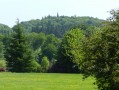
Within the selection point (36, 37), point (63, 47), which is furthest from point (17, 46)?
point (36, 37)

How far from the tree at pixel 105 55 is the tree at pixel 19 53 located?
47.6 meters

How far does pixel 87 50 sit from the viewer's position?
14.4 meters

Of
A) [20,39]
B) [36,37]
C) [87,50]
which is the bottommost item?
[36,37]

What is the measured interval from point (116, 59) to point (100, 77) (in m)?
1.04

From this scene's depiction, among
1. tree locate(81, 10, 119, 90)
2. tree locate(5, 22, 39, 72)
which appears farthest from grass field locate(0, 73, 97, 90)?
tree locate(5, 22, 39, 72)

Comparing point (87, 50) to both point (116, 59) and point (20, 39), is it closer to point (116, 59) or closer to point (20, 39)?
point (116, 59)

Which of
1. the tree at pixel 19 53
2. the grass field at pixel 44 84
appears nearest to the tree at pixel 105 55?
the grass field at pixel 44 84

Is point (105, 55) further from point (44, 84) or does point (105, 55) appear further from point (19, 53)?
point (19, 53)

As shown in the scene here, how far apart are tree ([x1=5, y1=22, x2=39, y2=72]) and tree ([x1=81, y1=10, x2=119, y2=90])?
47635 mm

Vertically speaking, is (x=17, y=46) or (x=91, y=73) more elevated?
(x=91, y=73)

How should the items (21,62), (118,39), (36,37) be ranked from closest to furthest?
(118,39)
(21,62)
(36,37)

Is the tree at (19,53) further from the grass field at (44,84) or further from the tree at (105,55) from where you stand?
the tree at (105,55)

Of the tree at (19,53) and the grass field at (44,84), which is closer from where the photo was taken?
the grass field at (44,84)

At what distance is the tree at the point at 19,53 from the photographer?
2431 inches
